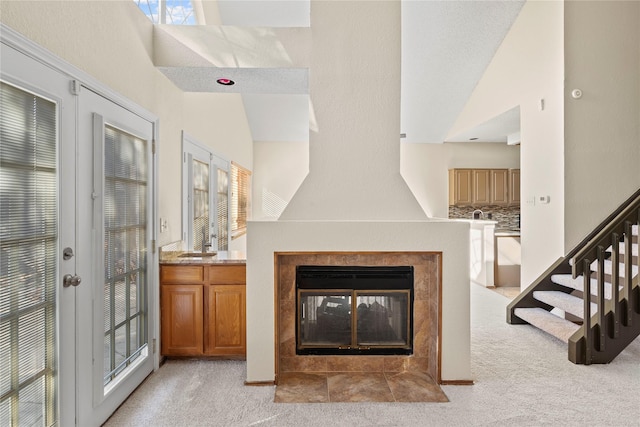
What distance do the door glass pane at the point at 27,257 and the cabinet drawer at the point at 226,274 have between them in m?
1.31

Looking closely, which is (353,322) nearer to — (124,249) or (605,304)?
(124,249)

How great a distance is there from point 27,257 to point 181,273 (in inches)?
57.6

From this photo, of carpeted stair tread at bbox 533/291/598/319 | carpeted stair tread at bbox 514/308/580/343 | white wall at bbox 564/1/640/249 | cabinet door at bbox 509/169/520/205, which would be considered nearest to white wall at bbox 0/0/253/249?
carpeted stair tread at bbox 514/308/580/343

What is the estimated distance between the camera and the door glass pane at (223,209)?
213 inches

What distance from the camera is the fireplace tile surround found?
3.06 meters

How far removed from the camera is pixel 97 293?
230 cm

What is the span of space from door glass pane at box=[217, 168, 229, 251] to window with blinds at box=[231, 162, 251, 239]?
38cm

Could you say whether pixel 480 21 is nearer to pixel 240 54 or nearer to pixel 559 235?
pixel 559 235

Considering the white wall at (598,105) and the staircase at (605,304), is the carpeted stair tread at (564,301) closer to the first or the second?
the staircase at (605,304)

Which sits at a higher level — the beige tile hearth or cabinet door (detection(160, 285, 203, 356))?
cabinet door (detection(160, 285, 203, 356))

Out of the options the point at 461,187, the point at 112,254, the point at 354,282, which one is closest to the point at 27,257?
the point at 112,254

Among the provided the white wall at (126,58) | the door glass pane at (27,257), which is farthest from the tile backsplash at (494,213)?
the door glass pane at (27,257)

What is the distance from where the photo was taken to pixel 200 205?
4.44 meters

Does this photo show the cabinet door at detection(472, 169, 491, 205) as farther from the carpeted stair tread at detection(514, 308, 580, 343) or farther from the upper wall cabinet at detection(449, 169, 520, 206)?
the carpeted stair tread at detection(514, 308, 580, 343)
